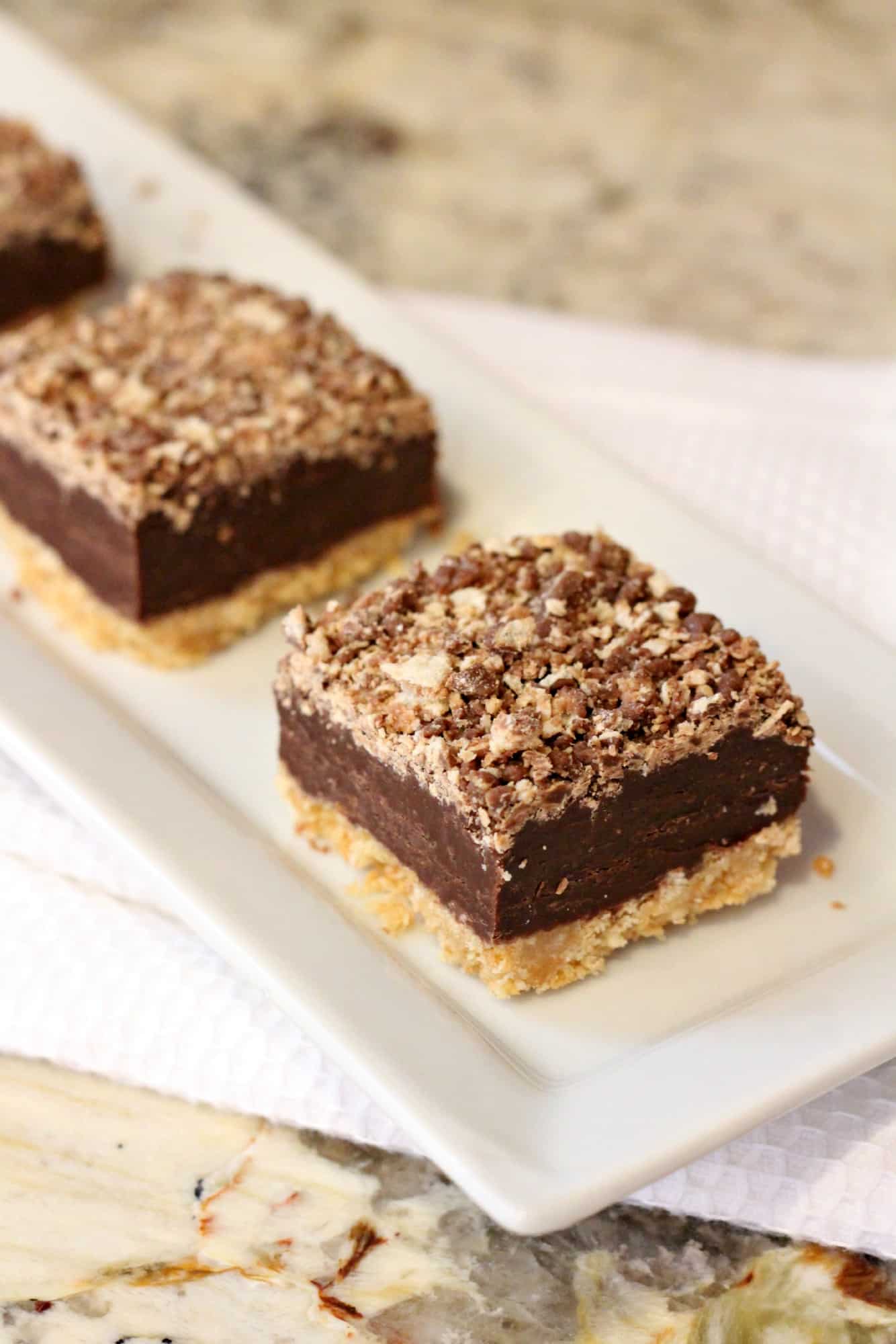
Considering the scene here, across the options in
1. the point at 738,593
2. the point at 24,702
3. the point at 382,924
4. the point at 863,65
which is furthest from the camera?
the point at 863,65

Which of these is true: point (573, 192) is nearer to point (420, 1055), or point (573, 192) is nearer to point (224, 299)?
point (224, 299)

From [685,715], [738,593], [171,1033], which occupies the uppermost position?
[685,715]

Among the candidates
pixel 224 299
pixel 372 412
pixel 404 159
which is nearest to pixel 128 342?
pixel 224 299

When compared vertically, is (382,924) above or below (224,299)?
below

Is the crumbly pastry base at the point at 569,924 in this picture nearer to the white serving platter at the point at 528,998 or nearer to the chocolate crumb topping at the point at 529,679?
the white serving platter at the point at 528,998

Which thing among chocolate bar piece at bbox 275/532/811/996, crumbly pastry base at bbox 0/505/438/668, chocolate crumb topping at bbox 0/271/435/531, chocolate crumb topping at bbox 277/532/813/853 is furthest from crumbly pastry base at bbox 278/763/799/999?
chocolate crumb topping at bbox 0/271/435/531

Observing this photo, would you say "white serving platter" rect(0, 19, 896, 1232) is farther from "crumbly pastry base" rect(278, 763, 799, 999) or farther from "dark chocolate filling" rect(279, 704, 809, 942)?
"dark chocolate filling" rect(279, 704, 809, 942)

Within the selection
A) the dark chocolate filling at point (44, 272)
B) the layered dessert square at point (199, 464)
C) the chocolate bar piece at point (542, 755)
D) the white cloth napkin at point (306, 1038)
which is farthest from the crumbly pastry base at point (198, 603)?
the dark chocolate filling at point (44, 272)
